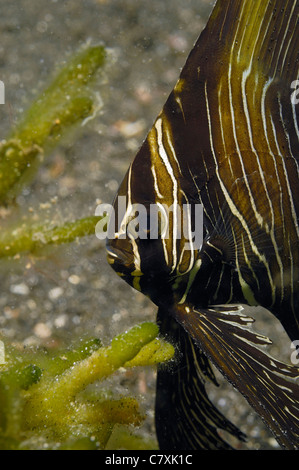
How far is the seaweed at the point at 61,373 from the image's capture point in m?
1.81

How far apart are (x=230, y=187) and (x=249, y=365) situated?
0.87 metres

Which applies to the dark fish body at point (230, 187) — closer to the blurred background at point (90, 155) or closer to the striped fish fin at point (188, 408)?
the striped fish fin at point (188, 408)

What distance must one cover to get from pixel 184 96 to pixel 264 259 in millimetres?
905

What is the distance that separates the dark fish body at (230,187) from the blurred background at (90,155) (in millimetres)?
997

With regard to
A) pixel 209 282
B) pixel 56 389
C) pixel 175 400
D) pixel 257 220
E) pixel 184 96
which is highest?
pixel 184 96

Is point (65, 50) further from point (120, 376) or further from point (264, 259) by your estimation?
point (120, 376)

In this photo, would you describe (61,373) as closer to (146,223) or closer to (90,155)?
(146,223)

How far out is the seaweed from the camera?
5.94 feet

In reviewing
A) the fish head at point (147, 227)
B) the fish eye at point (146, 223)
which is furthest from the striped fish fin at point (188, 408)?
the fish eye at point (146, 223)

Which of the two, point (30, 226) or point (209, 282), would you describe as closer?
point (209, 282)

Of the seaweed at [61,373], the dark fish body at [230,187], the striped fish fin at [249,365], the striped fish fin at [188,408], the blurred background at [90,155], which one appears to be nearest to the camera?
the seaweed at [61,373]

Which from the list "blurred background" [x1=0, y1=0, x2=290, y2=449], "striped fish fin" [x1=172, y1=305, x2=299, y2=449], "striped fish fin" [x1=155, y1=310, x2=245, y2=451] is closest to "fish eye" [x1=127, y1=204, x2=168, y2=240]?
"striped fish fin" [x1=172, y1=305, x2=299, y2=449]

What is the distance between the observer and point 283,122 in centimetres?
208

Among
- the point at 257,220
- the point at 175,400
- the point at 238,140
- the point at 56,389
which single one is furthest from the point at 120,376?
the point at 238,140
